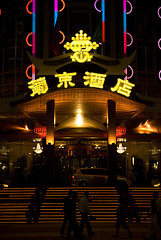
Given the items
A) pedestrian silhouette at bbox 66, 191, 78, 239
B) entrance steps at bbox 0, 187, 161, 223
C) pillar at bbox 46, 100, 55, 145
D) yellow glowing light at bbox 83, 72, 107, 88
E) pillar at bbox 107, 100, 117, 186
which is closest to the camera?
pedestrian silhouette at bbox 66, 191, 78, 239

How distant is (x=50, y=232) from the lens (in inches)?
492

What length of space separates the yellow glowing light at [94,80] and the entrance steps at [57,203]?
18.7ft

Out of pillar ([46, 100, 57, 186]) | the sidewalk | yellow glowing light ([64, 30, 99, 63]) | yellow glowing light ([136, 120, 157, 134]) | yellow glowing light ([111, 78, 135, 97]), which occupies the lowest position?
the sidewalk

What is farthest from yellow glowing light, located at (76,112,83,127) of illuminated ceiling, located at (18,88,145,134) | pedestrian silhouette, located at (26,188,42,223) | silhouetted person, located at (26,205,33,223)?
silhouetted person, located at (26,205,33,223)

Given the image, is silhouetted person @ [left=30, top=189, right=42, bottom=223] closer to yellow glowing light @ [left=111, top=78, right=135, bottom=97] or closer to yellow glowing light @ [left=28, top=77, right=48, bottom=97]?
yellow glowing light @ [left=28, top=77, right=48, bottom=97]

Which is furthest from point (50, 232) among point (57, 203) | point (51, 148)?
point (51, 148)

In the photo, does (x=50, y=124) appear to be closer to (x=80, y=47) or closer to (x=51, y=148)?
(x=51, y=148)

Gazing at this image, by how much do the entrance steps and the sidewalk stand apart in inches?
35.7

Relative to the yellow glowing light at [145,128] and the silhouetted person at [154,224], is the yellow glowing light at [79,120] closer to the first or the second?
the yellow glowing light at [145,128]

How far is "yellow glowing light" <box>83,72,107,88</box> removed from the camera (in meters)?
20.4

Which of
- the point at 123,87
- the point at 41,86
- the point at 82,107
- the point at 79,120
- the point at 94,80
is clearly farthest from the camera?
the point at 79,120

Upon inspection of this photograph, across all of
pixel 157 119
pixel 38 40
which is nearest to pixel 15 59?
pixel 38 40

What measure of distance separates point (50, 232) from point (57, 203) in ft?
12.9

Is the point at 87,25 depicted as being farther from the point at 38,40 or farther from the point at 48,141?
the point at 48,141
